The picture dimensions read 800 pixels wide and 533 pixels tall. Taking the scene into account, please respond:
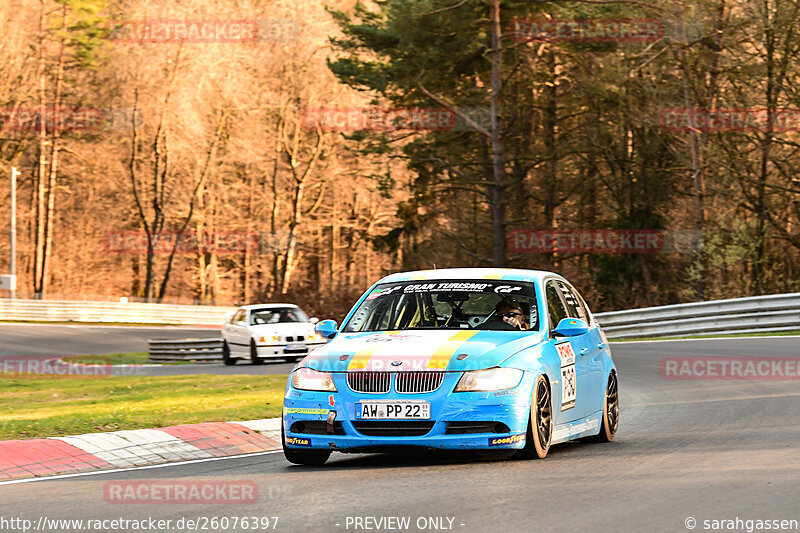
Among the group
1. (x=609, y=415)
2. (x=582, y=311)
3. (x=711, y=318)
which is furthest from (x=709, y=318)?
(x=609, y=415)

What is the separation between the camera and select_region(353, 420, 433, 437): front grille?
29.5 ft

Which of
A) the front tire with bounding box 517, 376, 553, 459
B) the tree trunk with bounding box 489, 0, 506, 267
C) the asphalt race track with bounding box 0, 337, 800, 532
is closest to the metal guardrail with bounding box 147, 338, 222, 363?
the tree trunk with bounding box 489, 0, 506, 267

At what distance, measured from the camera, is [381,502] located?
7.55m

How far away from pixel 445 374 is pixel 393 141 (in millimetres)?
31604

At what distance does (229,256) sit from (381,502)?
212 feet

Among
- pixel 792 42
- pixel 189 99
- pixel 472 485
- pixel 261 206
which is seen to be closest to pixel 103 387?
pixel 472 485

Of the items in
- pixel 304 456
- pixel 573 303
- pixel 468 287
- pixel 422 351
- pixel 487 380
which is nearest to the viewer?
pixel 487 380

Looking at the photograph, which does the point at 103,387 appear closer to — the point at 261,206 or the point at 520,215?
the point at 520,215

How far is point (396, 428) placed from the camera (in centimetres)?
901

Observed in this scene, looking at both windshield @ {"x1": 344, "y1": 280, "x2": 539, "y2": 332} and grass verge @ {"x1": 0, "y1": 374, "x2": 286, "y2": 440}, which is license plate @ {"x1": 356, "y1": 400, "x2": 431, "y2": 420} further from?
grass verge @ {"x1": 0, "y1": 374, "x2": 286, "y2": 440}

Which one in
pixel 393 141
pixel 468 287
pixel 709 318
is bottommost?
pixel 709 318

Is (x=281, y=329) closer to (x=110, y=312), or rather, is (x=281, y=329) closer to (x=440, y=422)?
(x=440, y=422)

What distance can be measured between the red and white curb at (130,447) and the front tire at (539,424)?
3.08 meters

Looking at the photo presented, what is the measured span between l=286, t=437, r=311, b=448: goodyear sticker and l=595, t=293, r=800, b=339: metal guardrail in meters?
20.6
